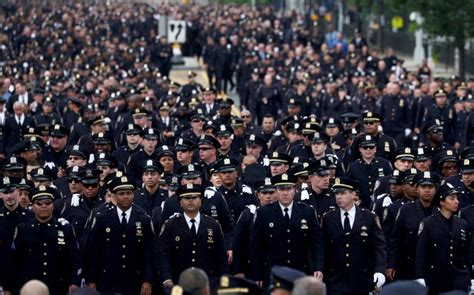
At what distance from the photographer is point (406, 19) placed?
6600 cm

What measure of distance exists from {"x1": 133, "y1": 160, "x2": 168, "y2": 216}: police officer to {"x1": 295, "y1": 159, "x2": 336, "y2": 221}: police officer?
1.83m

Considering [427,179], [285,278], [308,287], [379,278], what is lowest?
[379,278]

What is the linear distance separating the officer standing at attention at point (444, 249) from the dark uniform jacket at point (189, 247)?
7.15 feet

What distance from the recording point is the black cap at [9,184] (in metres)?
16.2

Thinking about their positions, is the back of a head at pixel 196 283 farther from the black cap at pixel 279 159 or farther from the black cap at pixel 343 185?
the black cap at pixel 279 159

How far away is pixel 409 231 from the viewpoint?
1633 cm

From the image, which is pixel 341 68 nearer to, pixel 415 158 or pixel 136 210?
pixel 415 158

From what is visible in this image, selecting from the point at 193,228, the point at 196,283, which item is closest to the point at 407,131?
the point at 193,228

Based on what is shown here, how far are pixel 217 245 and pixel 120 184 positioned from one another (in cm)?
132

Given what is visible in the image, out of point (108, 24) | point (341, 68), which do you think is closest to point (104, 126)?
point (341, 68)

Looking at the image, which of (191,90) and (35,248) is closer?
(35,248)

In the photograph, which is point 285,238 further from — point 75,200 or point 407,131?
point 407,131

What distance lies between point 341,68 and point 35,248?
2807cm

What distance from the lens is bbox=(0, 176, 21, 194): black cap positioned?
16.2 meters
